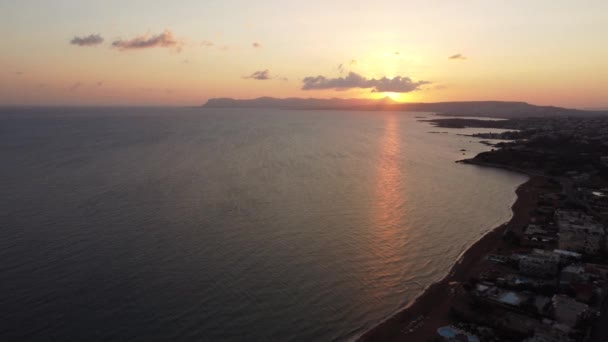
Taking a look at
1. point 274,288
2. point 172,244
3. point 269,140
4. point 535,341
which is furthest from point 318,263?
point 269,140

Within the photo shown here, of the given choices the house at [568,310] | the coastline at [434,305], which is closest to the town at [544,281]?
the house at [568,310]

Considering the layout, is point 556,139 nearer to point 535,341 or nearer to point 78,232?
point 535,341

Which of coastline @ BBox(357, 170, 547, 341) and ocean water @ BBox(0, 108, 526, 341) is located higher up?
ocean water @ BBox(0, 108, 526, 341)

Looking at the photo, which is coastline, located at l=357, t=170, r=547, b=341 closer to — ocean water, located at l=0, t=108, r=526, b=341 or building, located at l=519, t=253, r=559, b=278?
ocean water, located at l=0, t=108, r=526, b=341

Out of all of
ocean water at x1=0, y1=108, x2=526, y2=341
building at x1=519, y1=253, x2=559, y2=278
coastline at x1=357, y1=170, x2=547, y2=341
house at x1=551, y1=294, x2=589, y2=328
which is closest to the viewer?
house at x1=551, y1=294, x2=589, y2=328

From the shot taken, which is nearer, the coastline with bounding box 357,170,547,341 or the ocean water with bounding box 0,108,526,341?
the coastline with bounding box 357,170,547,341

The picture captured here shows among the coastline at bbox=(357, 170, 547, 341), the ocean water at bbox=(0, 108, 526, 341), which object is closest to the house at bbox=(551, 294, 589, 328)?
the coastline at bbox=(357, 170, 547, 341)
